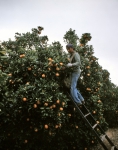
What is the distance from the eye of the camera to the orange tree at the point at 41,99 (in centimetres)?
610

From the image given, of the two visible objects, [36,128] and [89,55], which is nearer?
Result: [36,128]

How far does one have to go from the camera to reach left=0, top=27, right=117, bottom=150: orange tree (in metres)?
6.10

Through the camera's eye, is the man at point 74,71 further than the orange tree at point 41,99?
No

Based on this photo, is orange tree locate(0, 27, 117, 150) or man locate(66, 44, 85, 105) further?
orange tree locate(0, 27, 117, 150)

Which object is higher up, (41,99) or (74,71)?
(74,71)

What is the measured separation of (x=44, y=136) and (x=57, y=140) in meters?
1.22

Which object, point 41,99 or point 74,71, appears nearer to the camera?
point 41,99

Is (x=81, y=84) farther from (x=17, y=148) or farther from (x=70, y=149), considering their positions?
(x=17, y=148)

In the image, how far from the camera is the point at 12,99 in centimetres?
624

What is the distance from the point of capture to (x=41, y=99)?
19.4ft

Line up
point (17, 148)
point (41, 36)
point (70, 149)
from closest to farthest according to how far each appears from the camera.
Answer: point (17, 148) → point (70, 149) → point (41, 36)

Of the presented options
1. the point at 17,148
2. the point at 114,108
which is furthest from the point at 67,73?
the point at 114,108

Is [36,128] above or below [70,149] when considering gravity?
above

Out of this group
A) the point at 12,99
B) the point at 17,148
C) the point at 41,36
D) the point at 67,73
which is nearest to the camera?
the point at 12,99
